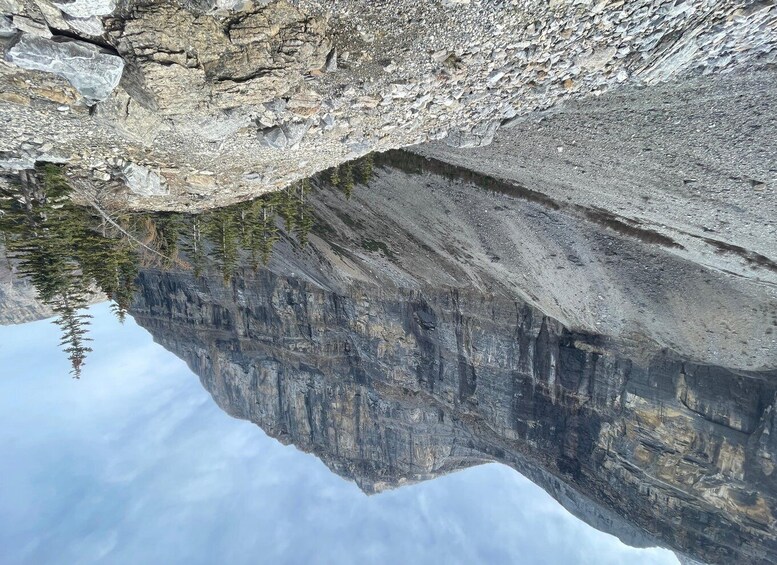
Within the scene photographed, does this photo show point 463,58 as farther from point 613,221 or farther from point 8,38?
point 613,221

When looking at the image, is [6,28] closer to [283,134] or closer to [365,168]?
[283,134]

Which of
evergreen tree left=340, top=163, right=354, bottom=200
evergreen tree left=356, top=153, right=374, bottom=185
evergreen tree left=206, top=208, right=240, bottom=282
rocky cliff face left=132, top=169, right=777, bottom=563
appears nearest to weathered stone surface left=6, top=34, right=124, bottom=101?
evergreen tree left=206, top=208, right=240, bottom=282

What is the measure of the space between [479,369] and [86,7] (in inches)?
1035

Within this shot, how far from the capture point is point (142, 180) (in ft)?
31.0

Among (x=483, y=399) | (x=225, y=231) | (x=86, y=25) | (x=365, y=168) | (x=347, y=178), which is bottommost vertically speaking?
(x=483, y=399)

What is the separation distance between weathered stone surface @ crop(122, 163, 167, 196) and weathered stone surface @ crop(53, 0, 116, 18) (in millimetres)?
4169

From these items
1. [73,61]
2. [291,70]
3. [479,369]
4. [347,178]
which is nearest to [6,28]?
[73,61]

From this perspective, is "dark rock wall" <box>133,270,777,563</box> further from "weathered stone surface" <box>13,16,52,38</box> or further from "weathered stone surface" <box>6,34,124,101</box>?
"weathered stone surface" <box>13,16,52,38</box>

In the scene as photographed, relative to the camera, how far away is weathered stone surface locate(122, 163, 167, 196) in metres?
9.21

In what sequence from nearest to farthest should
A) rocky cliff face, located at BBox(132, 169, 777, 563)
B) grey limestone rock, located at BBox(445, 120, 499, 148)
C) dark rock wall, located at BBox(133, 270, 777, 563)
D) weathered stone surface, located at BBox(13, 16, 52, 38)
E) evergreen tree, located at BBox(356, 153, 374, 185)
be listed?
weathered stone surface, located at BBox(13, 16, 52, 38) → grey limestone rock, located at BBox(445, 120, 499, 148) → evergreen tree, located at BBox(356, 153, 374, 185) → rocky cliff face, located at BBox(132, 169, 777, 563) → dark rock wall, located at BBox(133, 270, 777, 563)

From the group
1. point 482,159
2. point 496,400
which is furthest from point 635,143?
point 496,400

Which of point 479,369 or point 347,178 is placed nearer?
point 347,178

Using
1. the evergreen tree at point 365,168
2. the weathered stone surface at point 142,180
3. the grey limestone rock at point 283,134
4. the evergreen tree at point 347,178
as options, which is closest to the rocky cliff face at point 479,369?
the evergreen tree at point 365,168

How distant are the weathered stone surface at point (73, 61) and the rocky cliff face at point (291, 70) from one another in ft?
0.06
